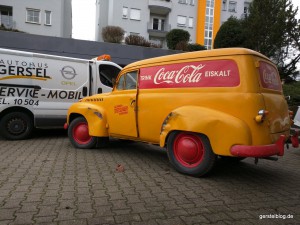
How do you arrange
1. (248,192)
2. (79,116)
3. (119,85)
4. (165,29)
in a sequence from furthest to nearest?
1. (165,29)
2. (79,116)
3. (119,85)
4. (248,192)

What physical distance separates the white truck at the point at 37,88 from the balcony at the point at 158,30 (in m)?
27.2

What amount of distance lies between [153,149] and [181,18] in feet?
106

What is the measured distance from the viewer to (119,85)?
6219mm

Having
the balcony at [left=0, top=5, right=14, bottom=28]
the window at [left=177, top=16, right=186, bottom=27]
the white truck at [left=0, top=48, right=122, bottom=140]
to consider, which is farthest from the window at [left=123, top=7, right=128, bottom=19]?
the white truck at [left=0, top=48, right=122, bottom=140]

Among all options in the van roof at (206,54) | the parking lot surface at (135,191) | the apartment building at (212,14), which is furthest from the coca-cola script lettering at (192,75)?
the apartment building at (212,14)

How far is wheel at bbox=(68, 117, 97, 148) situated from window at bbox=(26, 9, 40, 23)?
23.2 meters

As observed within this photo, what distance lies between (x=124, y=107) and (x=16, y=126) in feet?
12.1

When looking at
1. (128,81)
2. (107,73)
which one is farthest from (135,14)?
(128,81)

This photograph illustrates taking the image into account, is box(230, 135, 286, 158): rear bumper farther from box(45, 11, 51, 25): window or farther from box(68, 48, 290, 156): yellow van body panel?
box(45, 11, 51, 25): window

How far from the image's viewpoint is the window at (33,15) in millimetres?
25969

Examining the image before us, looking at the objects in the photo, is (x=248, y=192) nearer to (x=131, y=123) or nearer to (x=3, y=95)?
(x=131, y=123)

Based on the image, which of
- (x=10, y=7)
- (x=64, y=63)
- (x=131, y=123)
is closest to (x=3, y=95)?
(x=64, y=63)

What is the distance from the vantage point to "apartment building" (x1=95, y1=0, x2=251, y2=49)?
33438 mm

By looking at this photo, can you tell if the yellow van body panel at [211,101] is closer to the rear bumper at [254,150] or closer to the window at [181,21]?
the rear bumper at [254,150]
